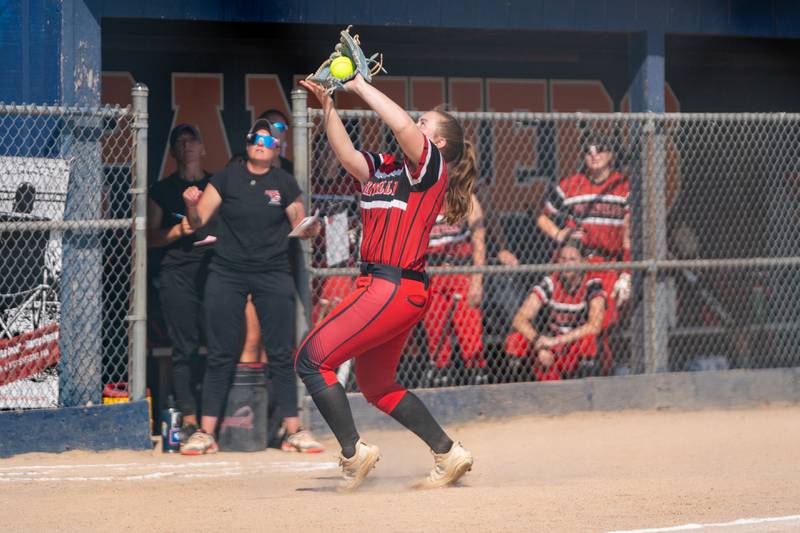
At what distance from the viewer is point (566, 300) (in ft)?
32.8

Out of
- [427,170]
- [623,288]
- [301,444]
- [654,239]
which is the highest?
[427,170]

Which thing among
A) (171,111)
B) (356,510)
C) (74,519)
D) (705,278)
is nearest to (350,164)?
(356,510)

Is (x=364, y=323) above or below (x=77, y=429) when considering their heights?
above

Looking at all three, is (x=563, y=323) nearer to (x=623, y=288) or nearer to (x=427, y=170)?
(x=623, y=288)

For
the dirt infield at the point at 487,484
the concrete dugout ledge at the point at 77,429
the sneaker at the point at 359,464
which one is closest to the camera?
the dirt infield at the point at 487,484

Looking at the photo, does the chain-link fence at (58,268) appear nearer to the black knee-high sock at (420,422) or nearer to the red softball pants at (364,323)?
the red softball pants at (364,323)

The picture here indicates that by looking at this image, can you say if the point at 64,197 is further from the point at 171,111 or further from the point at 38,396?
the point at 171,111

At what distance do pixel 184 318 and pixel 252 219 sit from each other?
0.93 meters

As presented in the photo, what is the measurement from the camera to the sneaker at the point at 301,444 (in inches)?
340

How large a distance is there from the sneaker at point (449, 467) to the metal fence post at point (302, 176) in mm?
2191

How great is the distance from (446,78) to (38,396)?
17.1 ft

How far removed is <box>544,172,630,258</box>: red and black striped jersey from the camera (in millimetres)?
9867

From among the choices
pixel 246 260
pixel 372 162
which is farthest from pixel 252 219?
pixel 372 162

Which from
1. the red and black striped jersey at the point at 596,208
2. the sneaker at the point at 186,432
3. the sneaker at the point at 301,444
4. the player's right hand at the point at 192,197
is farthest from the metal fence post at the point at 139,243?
the red and black striped jersey at the point at 596,208
